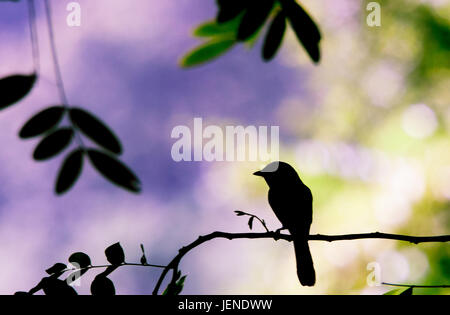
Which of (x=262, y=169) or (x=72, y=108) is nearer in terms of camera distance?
(x=72, y=108)

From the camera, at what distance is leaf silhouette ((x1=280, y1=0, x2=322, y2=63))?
3.23 feet

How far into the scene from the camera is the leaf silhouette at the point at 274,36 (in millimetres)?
1062

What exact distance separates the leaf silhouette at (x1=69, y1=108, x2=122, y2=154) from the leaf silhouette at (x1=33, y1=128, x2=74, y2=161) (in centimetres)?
4

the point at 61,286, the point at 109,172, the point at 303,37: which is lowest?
the point at 61,286

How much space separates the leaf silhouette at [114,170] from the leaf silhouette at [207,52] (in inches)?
16.5

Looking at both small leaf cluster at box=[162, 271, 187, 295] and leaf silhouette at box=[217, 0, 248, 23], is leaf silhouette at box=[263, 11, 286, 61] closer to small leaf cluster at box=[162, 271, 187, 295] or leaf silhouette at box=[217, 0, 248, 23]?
leaf silhouette at box=[217, 0, 248, 23]

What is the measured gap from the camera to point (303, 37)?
995mm

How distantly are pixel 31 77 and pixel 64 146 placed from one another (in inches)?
6.7
